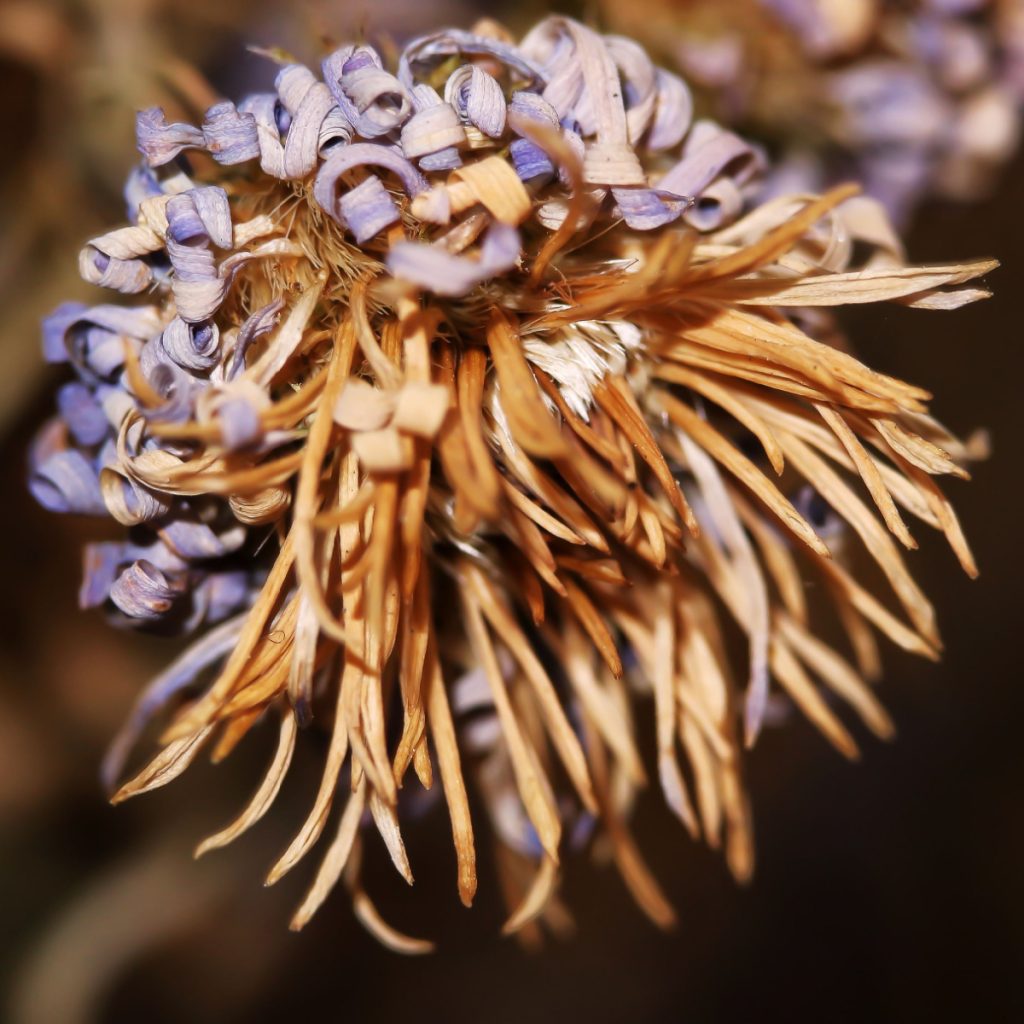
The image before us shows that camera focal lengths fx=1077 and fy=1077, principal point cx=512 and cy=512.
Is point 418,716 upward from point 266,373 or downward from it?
downward

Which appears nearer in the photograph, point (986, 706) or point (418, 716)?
point (418, 716)

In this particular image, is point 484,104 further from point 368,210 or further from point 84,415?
point 84,415

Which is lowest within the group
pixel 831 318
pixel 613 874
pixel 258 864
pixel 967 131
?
pixel 613 874

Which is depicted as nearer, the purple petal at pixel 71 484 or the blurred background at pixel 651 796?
the purple petal at pixel 71 484

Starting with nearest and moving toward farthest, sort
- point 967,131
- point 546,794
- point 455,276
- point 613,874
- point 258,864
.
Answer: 1. point 455,276
2. point 546,794
3. point 967,131
4. point 258,864
5. point 613,874

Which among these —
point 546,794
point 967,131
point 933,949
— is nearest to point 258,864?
point 546,794

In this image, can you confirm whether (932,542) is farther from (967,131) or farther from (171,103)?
(171,103)

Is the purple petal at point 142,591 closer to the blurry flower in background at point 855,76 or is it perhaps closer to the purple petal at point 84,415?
the purple petal at point 84,415

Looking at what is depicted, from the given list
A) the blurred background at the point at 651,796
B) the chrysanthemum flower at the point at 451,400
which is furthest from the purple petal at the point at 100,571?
the blurred background at the point at 651,796
